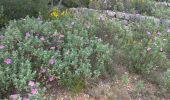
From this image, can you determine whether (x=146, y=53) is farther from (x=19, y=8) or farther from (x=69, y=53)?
(x=19, y=8)

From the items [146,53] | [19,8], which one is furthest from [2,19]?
[146,53]

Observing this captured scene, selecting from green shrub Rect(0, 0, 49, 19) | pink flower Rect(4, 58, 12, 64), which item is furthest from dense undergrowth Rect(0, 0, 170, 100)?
green shrub Rect(0, 0, 49, 19)

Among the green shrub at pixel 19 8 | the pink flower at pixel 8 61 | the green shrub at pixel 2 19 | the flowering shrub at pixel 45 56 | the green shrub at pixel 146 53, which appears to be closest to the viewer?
the flowering shrub at pixel 45 56

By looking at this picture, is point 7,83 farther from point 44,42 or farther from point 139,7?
point 139,7

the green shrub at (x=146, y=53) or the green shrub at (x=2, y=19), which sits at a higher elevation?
the green shrub at (x=2, y=19)

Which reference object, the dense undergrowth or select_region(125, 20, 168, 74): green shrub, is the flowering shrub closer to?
the dense undergrowth

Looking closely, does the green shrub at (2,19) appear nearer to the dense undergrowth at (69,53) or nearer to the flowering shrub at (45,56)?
the dense undergrowth at (69,53)

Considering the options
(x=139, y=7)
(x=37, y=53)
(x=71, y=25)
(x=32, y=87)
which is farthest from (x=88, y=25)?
(x=139, y=7)

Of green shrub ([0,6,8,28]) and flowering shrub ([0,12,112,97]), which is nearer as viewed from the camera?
flowering shrub ([0,12,112,97])

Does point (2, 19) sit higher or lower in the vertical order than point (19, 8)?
lower

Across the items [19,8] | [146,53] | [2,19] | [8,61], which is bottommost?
[146,53]

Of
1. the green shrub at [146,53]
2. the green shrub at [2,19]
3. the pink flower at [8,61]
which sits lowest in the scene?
the green shrub at [146,53]

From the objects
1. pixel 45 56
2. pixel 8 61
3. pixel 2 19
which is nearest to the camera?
pixel 8 61

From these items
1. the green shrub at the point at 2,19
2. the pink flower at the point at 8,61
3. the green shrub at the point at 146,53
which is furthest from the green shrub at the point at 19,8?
the pink flower at the point at 8,61
